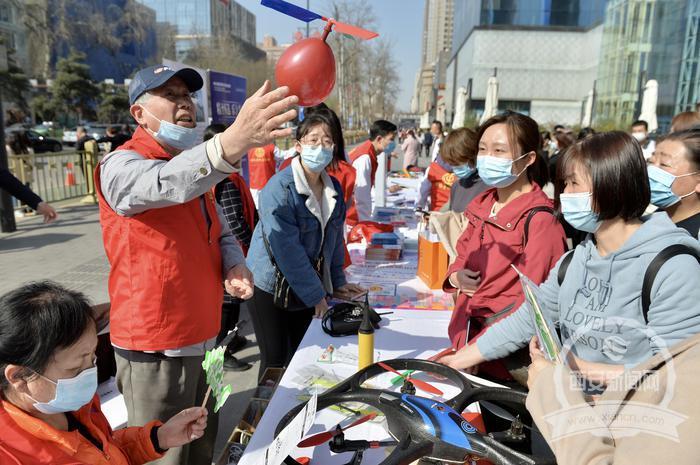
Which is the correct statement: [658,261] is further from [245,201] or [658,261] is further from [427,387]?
[245,201]

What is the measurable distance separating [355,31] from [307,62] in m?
0.18

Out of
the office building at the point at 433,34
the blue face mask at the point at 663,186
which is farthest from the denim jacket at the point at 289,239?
the office building at the point at 433,34

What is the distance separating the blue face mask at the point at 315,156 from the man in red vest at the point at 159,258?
0.82 m

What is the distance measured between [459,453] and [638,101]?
30199 millimetres

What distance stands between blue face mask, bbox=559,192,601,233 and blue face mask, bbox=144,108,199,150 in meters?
1.38

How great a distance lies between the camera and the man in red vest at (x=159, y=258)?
1.50 metres

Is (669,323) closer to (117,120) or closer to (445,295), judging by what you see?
(445,295)

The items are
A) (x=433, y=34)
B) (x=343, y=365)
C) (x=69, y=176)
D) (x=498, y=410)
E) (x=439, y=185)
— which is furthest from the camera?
(x=433, y=34)

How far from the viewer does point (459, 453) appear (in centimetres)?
118

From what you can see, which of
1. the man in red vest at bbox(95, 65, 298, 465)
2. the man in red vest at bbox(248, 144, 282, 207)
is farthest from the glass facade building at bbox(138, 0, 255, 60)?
the man in red vest at bbox(95, 65, 298, 465)

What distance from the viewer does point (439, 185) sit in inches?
206

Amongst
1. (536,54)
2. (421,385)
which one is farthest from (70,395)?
(536,54)

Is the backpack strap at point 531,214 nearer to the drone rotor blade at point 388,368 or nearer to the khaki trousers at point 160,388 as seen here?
the drone rotor blade at point 388,368

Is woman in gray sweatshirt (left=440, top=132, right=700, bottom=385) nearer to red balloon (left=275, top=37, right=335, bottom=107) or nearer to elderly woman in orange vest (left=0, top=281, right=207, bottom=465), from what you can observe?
red balloon (left=275, top=37, right=335, bottom=107)
